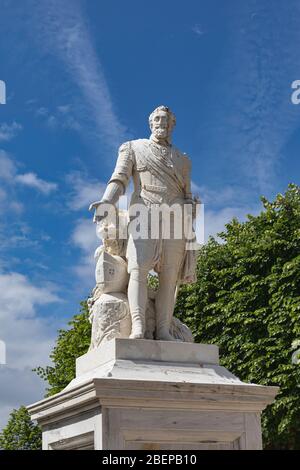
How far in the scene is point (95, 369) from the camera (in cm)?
788

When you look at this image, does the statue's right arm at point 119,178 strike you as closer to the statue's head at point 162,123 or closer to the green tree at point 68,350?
the statue's head at point 162,123

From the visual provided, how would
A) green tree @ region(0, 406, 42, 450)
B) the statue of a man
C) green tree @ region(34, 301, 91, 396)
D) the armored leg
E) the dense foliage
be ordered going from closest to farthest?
the armored leg
the statue of a man
the dense foliage
green tree @ region(34, 301, 91, 396)
green tree @ region(0, 406, 42, 450)

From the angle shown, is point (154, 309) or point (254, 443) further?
point (154, 309)

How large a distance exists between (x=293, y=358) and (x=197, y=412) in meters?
11.6

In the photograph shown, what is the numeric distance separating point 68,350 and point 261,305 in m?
9.79

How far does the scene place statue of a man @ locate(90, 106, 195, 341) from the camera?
8.22 m

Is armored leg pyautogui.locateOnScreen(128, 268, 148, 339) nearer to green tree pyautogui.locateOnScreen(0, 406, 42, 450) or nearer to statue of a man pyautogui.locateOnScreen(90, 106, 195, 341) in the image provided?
statue of a man pyautogui.locateOnScreen(90, 106, 195, 341)

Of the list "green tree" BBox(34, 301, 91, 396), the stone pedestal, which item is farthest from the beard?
"green tree" BBox(34, 301, 91, 396)

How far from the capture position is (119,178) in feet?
28.0

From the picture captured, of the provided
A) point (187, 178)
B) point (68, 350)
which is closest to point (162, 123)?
point (187, 178)

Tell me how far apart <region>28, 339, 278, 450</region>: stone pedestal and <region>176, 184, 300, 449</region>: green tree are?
11179mm

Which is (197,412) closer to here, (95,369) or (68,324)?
(95,369)
